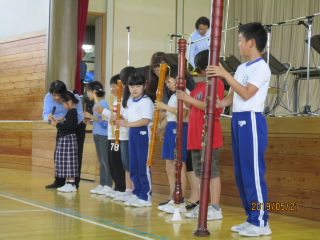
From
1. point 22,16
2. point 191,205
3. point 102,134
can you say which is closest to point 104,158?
point 102,134

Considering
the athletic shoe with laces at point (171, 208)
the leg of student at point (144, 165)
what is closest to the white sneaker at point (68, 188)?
the leg of student at point (144, 165)

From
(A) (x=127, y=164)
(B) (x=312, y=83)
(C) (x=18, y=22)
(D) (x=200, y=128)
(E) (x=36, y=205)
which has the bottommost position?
(E) (x=36, y=205)

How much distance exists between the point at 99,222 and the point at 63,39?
696 cm

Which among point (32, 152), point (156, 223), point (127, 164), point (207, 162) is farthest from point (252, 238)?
point (32, 152)

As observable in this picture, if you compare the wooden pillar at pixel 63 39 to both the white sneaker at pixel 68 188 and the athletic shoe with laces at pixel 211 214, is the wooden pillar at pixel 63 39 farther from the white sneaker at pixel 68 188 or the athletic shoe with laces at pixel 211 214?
the athletic shoe with laces at pixel 211 214

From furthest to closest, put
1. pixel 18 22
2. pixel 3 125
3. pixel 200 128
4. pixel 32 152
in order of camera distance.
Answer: pixel 18 22 → pixel 3 125 → pixel 32 152 → pixel 200 128

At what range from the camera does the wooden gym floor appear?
158 inches

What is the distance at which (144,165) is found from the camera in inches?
219

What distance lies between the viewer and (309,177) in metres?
4.92

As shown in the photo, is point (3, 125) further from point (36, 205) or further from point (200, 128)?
point (200, 128)

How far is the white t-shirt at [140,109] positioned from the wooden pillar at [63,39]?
215 inches

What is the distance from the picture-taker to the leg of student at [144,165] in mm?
5562

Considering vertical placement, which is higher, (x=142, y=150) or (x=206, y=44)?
(x=206, y=44)

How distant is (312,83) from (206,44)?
145 inches
